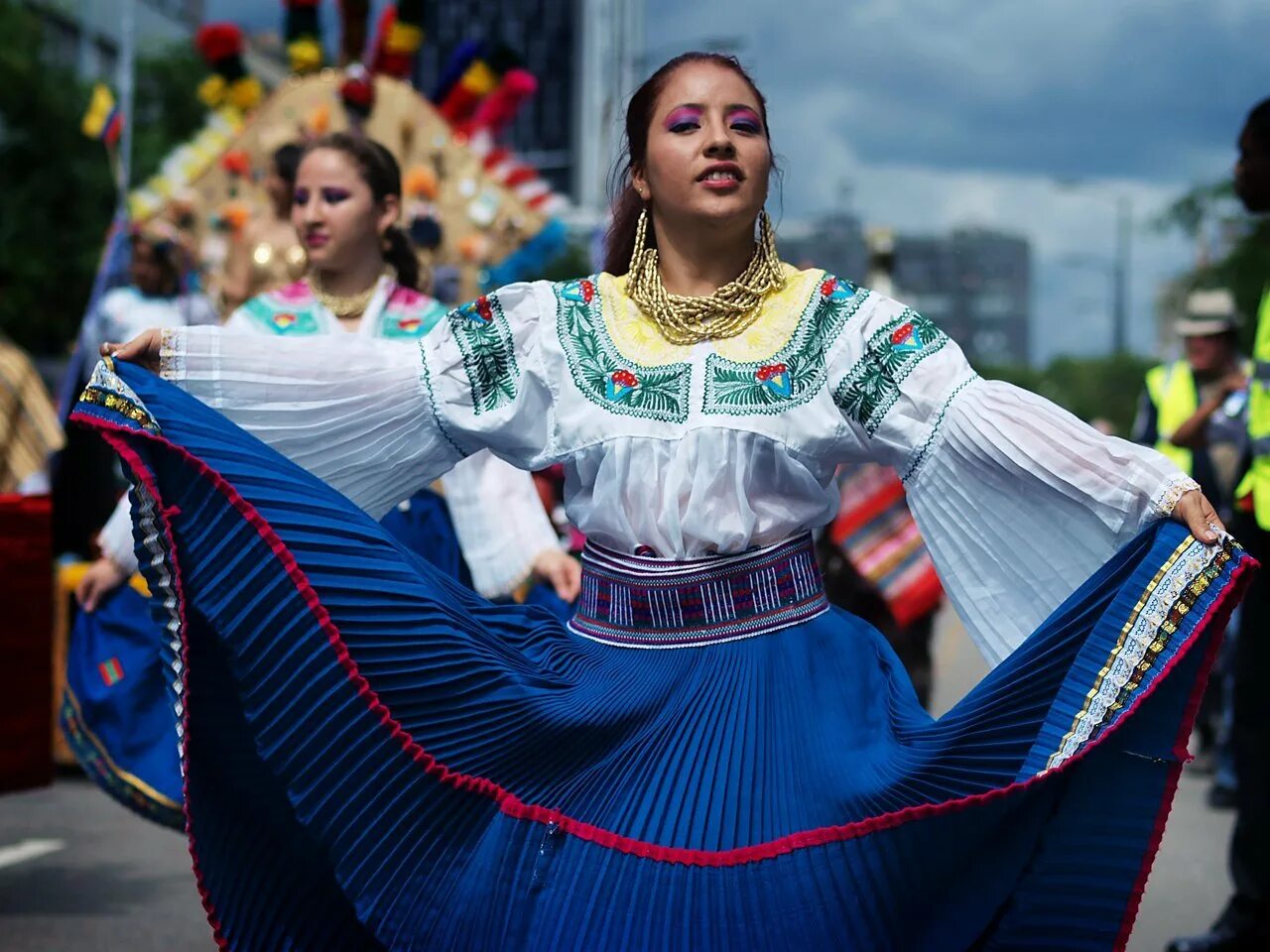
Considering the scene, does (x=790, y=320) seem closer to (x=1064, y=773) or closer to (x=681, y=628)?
(x=681, y=628)

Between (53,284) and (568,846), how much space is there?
3007 centimetres

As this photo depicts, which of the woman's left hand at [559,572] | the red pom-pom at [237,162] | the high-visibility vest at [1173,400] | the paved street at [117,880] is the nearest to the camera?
the woman's left hand at [559,572]

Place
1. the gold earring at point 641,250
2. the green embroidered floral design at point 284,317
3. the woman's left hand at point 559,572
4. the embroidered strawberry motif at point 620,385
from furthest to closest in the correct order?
the green embroidered floral design at point 284,317 < the woman's left hand at point 559,572 < the gold earring at point 641,250 < the embroidered strawberry motif at point 620,385

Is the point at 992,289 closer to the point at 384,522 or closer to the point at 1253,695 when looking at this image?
the point at 1253,695

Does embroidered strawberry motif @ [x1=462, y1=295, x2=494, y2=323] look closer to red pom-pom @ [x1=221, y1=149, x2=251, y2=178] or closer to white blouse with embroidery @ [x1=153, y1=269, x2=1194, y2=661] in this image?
white blouse with embroidery @ [x1=153, y1=269, x2=1194, y2=661]

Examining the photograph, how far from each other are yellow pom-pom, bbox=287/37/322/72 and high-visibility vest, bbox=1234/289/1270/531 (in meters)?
6.12

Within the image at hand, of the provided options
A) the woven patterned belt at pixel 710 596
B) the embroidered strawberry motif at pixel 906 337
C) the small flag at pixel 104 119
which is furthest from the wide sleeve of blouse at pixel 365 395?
the small flag at pixel 104 119

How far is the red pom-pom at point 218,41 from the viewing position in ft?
34.5

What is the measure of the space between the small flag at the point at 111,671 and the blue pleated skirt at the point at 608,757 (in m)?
2.08

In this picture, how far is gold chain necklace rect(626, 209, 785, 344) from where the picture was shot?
12.3 ft

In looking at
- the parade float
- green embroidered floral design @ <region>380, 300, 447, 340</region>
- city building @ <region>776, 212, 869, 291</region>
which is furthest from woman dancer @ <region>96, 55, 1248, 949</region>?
the parade float

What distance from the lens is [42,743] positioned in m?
5.60

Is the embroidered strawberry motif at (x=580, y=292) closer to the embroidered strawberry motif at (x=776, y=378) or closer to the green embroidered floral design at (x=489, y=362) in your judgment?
the green embroidered floral design at (x=489, y=362)

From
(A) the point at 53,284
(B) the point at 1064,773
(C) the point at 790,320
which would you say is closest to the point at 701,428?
(C) the point at 790,320
